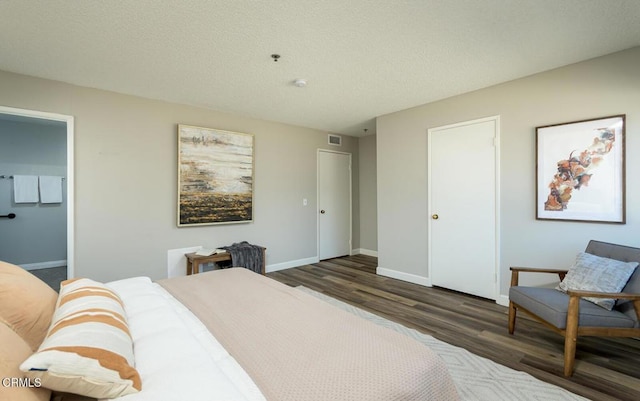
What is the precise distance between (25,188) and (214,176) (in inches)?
133

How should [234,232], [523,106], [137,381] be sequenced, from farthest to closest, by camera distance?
1. [234,232]
2. [523,106]
3. [137,381]

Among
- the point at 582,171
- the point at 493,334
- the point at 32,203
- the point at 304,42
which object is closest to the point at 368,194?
the point at 582,171

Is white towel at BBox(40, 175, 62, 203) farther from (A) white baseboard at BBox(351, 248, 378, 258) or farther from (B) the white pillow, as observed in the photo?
(B) the white pillow

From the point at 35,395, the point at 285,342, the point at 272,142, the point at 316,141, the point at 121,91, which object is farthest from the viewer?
the point at 316,141

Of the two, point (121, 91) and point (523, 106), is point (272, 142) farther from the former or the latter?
point (523, 106)

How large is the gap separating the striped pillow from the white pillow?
295 centimetres

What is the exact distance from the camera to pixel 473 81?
3113 mm

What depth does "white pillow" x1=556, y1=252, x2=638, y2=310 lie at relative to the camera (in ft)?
6.77

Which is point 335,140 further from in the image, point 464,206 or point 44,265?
point 44,265

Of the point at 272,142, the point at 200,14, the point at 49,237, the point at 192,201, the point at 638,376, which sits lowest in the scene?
the point at 638,376

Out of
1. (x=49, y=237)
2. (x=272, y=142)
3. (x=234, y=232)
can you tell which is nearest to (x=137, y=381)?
(x=234, y=232)

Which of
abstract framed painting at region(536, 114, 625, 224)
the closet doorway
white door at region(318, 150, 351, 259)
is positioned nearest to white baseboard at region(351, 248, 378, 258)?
white door at region(318, 150, 351, 259)

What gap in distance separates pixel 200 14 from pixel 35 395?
2175mm

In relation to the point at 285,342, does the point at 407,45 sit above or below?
above
